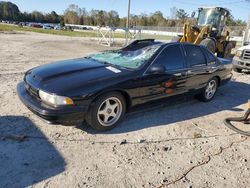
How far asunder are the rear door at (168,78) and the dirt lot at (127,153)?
0.51 meters

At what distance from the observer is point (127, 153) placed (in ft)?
12.1

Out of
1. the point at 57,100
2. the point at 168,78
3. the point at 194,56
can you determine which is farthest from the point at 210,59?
the point at 57,100

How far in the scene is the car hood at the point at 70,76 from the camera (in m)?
3.83

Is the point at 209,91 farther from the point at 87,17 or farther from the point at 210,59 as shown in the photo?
the point at 87,17

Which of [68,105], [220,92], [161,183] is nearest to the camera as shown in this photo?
[161,183]

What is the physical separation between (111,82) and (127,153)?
3.73ft

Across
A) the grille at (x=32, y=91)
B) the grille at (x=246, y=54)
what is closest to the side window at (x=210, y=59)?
the grille at (x=32, y=91)

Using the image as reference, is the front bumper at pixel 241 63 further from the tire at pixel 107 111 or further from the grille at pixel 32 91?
the grille at pixel 32 91

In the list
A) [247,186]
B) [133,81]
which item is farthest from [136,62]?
[247,186]

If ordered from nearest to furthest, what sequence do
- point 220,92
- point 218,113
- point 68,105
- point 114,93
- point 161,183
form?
point 161,183 → point 68,105 → point 114,93 → point 218,113 → point 220,92

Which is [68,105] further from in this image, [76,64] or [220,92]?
[220,92]

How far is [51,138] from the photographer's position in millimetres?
3904

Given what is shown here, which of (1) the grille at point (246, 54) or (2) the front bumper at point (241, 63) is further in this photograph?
(1) the grille at point (246, 54)

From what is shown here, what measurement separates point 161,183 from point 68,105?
5.47ft
